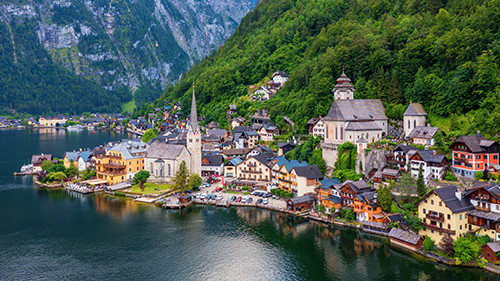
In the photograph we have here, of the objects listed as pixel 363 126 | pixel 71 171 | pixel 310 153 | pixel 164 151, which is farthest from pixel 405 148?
pixel 71 171

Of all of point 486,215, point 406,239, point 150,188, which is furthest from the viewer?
point 150,188

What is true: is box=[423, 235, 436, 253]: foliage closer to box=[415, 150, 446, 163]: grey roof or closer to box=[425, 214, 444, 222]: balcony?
box=[425, 214, 444, 222]: balcony

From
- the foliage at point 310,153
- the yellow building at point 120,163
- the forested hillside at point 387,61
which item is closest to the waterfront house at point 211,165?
the yellow building at point 120,163

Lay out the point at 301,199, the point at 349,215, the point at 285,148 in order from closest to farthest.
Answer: the point at 349,215
the point at 301,199
the point at 285,148

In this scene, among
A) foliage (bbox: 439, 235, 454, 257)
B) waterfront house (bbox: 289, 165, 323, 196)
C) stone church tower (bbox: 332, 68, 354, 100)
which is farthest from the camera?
stone church tower (bbox: 332, 68, 354, 100)

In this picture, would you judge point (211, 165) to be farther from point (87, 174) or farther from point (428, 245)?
point (428, 245)

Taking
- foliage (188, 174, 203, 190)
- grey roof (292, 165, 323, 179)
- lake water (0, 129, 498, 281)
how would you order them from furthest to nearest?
foliage (188, 174, 203, 190) < grey roof (292, 165, 323, 179) < lake water (0, 129, 498, 281)

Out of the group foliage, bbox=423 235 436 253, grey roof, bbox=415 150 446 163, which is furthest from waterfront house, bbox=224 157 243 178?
foliage, bbox=423 235 436 253
